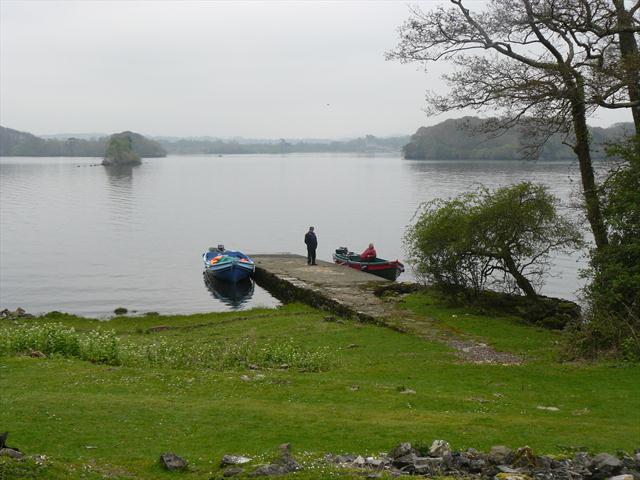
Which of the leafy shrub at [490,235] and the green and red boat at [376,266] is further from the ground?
the leafy shrub at [490,235]

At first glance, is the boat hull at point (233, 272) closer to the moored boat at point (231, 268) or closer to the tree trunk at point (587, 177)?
the moored boat at point (231, 268)

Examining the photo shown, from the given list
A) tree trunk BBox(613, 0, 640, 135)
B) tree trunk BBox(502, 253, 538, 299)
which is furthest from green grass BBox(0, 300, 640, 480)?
tree trunk BBox(613, 0, 640, 135)

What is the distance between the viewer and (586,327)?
57.6ft

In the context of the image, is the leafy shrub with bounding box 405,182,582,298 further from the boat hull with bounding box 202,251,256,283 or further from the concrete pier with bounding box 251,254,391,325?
the boat hull with bounding box 202,251,256,283

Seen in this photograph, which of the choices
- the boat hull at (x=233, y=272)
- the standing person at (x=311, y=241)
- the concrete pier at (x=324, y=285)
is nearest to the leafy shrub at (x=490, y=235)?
the concrete pier at (x=324, y=285)

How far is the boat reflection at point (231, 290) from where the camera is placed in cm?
3902

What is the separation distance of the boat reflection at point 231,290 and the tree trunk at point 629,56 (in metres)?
23.1

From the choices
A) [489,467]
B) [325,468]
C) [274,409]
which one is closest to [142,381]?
[274,409]

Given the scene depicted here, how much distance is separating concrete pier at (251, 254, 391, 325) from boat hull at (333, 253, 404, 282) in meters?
1.74

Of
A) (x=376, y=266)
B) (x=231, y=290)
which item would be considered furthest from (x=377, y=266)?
Result: (x=231, y=290)

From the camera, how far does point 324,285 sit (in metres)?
33.0

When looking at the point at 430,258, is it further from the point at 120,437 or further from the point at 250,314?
the point at 120,437

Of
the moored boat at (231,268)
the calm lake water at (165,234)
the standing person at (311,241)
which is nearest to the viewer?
the standing person at (311,241)

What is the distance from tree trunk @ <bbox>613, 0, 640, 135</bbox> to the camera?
18.1m
